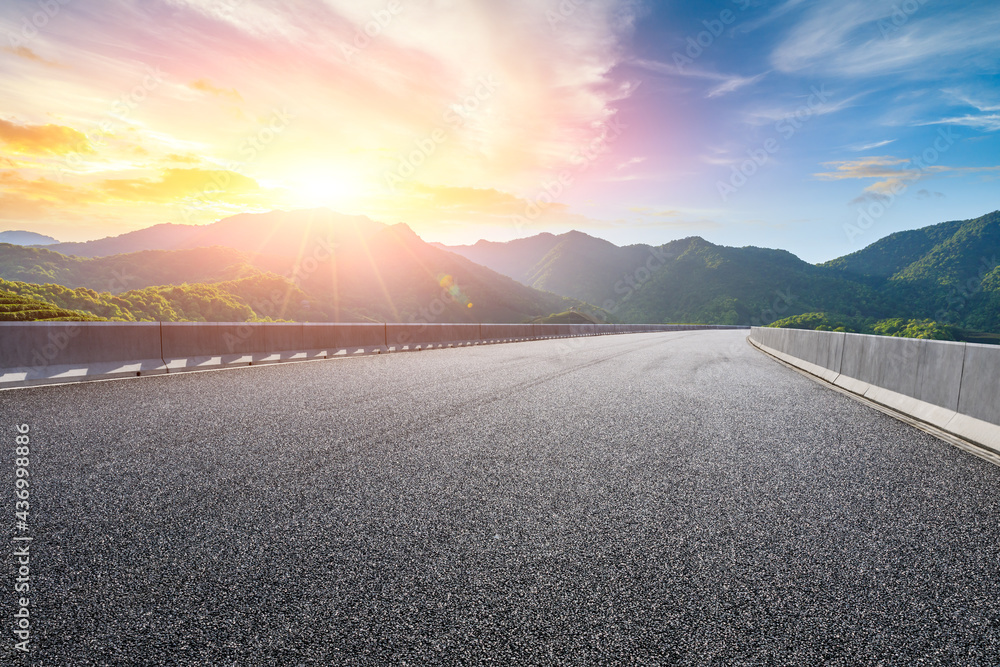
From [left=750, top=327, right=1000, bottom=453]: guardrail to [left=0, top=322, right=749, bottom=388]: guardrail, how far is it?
Answer: 40.4ft

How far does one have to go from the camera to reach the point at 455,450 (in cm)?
548

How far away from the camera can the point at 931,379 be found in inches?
299

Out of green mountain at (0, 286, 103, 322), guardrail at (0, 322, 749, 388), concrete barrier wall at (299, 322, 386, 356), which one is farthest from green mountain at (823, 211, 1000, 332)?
green mountain at (0, 286, 103, 322)

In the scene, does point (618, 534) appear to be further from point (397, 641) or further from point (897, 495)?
point (897, 495)

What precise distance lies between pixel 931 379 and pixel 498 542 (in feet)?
23.1

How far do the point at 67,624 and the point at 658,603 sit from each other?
2.53m

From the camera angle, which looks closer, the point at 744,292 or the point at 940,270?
the point at 940,270

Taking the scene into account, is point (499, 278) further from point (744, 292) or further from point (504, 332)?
point (504, 332)

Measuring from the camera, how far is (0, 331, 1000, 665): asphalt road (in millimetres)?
2379

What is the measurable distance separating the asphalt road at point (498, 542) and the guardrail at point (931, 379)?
70 centimetres

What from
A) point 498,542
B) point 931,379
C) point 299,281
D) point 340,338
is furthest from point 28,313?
point 299,281

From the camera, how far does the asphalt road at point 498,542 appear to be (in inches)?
93.7

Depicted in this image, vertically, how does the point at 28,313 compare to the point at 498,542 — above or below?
above

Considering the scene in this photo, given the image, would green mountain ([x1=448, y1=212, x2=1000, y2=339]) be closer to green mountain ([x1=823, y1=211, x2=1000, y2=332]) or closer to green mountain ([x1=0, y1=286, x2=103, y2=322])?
green mountain ([x1=823, y1=211, x2=1000, y2=332])
